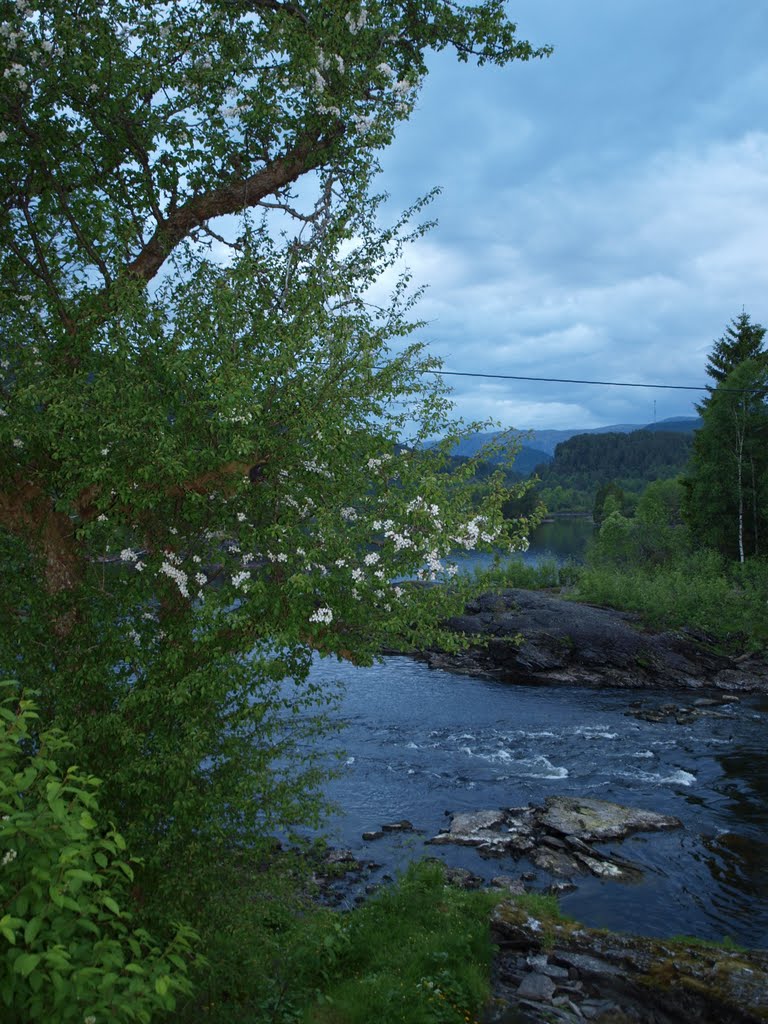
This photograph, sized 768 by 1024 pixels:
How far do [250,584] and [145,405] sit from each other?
2.22 metres

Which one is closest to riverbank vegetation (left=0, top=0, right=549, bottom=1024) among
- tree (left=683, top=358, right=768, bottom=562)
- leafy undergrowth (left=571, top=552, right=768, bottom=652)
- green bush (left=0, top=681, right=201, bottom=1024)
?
green bush (left=0, top=681, right=201, bottom=1024)

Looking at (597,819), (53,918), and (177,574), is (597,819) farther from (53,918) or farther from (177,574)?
(53,918)

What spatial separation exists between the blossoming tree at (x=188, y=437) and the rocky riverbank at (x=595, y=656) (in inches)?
1117

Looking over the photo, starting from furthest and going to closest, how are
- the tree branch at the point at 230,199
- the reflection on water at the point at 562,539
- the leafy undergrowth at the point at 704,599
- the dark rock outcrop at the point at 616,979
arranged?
the reflection on water at the point at 562,539 < the leafy undergrowth at the point at 704,599 < the dark rock outcrop at the point at 616,979 < the tree branch at the point at 230,199

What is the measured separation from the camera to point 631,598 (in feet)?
156

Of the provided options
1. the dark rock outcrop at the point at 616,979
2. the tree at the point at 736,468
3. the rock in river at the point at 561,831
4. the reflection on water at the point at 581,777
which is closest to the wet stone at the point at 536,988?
the dark rock outcrop at the point at 616,979

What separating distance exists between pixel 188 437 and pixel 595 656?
119 feet

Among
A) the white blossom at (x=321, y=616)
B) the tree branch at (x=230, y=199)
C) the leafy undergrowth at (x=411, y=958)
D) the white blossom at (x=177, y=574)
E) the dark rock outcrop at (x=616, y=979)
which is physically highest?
the tree branch at (x=230, y=199)

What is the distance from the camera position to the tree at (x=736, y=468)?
53.2 meters

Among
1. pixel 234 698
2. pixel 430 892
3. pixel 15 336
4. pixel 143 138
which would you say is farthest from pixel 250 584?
pixel 430 892

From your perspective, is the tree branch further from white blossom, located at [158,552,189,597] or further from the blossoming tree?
white blossom, located at [158,552,189,597]

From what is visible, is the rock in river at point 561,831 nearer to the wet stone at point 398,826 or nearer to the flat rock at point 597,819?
the flat rock at point 597,819

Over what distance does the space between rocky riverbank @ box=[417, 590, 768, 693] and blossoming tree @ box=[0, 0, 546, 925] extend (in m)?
28.4

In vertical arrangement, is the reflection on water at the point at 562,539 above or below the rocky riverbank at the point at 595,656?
above
